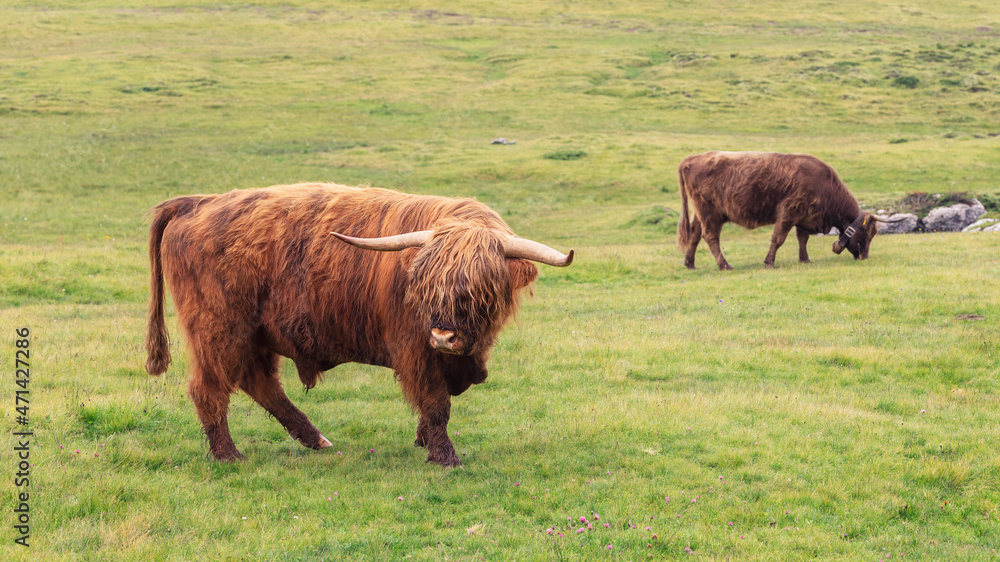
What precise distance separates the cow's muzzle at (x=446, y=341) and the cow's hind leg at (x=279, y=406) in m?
1.95

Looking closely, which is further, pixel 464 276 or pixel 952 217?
pixel 952 217

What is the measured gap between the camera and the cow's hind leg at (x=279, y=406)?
6957mm

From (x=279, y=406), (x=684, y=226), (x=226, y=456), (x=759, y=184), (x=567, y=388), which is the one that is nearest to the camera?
(x=226, y=456)

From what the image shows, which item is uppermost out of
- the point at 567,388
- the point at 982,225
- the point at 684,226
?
the point at 567,388

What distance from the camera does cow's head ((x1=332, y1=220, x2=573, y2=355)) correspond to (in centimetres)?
575

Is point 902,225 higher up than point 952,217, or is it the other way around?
point 952,217

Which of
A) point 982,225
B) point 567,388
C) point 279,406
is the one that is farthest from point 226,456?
point 982,225

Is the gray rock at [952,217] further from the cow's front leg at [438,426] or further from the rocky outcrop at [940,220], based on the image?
the cow's front leg at [438,426]

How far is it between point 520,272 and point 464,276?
576 mm

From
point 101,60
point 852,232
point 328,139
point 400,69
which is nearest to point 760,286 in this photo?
point 852,232

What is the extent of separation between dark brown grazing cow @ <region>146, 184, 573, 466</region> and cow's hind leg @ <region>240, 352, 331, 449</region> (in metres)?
0.01

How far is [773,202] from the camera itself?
16.8 m

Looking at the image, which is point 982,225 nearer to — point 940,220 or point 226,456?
point 940,220

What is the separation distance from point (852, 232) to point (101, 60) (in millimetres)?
50908
